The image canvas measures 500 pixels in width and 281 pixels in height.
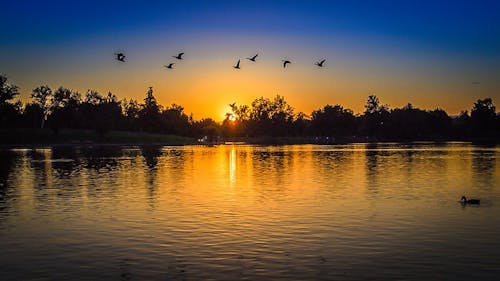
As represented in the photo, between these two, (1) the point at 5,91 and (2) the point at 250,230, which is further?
(1) the point at 5,91

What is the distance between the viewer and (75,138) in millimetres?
163125

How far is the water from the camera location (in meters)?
17.6

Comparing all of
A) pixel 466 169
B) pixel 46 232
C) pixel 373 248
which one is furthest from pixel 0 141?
pixel 373 248

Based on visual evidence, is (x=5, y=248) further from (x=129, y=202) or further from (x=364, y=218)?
(x=364, y=218)

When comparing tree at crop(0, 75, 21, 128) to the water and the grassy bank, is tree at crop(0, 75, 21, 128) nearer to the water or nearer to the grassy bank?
the grassy bank

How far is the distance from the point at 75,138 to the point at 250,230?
148m

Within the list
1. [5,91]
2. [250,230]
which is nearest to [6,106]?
[5,91]

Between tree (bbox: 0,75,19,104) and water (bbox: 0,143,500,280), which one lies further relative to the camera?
tree (bbox: 0,75,19,104)

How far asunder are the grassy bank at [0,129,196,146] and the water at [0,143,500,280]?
370 ft

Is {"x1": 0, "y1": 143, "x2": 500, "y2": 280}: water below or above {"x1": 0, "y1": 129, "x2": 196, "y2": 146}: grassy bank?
below

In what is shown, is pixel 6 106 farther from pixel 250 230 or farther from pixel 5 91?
pixel 250 230

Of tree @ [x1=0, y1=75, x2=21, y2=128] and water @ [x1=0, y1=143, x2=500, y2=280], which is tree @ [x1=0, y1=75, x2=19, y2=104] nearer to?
tree @ [x1=0, y1=75, x2=21, y2=128]

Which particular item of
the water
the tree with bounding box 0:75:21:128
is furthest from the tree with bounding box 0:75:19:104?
the water

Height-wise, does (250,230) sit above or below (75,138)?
below
